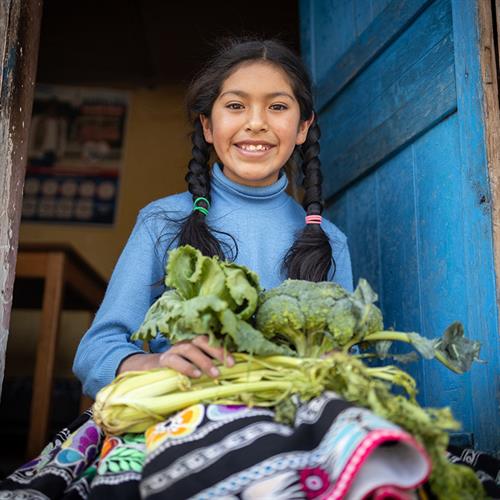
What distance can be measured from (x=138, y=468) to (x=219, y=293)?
1.30ft

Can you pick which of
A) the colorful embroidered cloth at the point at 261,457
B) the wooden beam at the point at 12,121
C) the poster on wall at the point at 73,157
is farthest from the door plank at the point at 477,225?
the poster on wall at the point at 73,157

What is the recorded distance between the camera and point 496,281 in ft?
6.24

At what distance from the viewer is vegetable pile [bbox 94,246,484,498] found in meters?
1.33

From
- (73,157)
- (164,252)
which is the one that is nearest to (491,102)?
(164,252)

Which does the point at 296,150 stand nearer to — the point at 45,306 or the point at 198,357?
the point at 198,357

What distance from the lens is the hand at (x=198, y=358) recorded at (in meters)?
1.40

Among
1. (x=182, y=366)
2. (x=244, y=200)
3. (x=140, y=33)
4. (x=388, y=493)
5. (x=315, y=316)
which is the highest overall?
(x=140, y=33)

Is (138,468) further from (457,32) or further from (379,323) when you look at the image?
(457,32)

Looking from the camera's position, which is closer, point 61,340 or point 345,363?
point 345,363

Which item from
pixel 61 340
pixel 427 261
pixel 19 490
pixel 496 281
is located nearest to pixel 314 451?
Result: pixel 19 490

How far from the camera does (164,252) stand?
2.08 metres

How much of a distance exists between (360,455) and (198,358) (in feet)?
1.43

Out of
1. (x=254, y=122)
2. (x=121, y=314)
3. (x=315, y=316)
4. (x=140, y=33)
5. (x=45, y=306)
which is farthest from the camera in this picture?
(x=140, y=33)

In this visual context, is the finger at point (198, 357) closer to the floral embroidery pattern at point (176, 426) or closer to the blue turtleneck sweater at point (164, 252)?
the floral embroidery pattern at point (176, 426)
